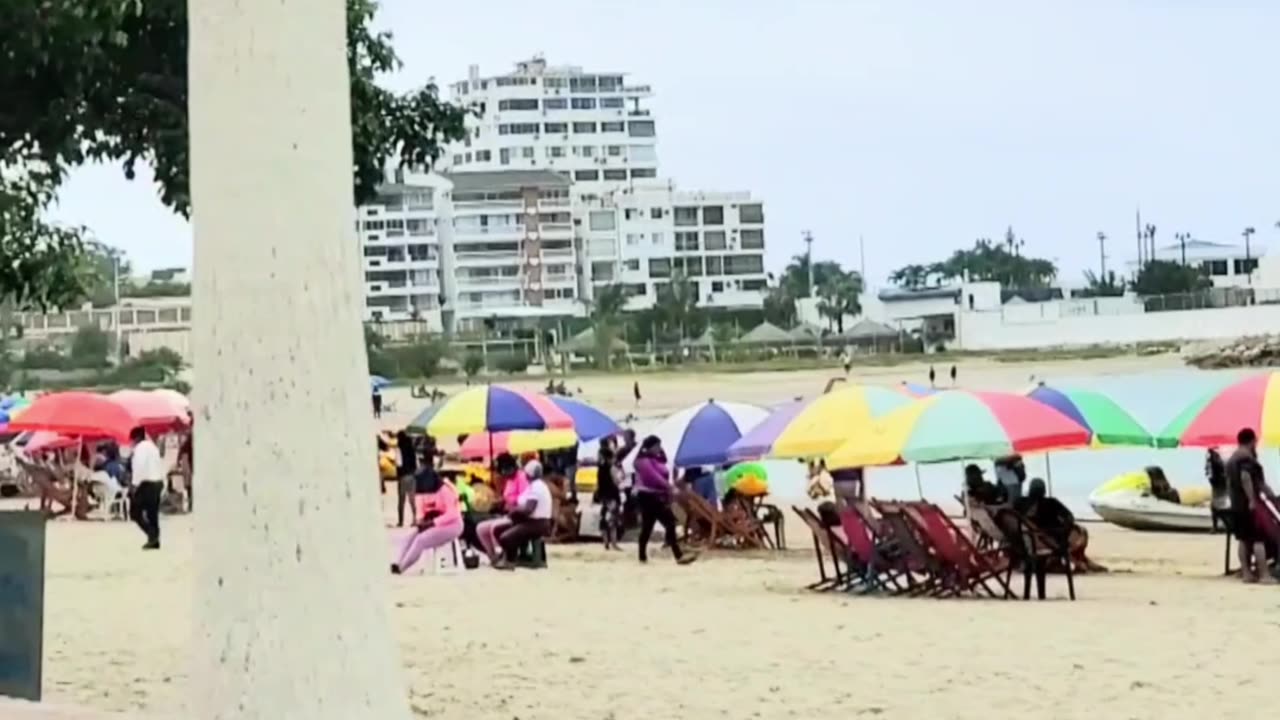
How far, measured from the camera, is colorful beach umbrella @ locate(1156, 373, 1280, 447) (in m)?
15.4

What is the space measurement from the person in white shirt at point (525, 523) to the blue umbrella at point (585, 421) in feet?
13.0

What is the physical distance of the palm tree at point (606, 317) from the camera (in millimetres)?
104812

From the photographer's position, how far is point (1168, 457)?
38406mm

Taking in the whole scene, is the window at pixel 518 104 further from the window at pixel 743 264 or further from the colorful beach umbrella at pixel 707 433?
the colorful beach umbrella at pixel 707 433

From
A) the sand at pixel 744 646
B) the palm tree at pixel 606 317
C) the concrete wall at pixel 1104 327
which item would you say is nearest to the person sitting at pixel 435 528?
the sand at pixel 744 646

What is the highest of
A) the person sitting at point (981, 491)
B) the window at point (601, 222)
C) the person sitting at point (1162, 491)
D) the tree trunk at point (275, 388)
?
the window at point (601, 222)

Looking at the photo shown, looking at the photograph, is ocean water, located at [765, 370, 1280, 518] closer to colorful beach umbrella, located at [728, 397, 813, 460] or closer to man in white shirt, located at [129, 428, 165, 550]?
colorful beach umbrella, located at [728, 397, 813, 460]

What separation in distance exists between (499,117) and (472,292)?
89.3 feet

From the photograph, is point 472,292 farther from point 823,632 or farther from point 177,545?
point 823,632

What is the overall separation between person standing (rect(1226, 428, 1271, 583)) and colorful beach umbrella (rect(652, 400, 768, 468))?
18.6 ft

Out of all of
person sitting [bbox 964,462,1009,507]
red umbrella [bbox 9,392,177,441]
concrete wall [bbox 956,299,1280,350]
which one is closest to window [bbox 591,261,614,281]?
concrete wall [bbox 956,299,1280,350]

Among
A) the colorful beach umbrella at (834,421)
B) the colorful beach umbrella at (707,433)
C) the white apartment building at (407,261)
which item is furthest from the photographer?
the white apartment building at (407,261)

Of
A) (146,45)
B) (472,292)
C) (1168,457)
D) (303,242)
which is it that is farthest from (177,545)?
(472,292)

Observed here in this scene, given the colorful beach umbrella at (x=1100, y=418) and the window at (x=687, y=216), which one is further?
the window at (x=687, y=216)
